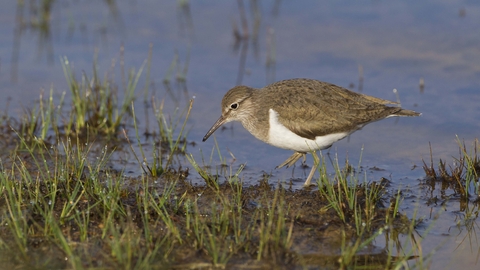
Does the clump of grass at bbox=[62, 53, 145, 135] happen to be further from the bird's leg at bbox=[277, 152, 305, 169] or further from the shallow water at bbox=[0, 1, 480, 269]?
the bird's leg at bbox=[277, 152, 305, 169]

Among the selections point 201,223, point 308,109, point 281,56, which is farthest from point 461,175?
point 281,56

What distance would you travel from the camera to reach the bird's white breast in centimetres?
793

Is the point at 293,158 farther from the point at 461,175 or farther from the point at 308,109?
the point at 461,175

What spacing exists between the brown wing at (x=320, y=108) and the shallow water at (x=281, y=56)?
764 mm

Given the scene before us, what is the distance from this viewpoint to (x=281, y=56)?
12.0 m

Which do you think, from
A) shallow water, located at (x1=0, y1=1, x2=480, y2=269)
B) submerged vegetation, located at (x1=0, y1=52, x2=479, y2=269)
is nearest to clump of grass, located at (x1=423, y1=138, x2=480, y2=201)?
submerged vegetation, located at (x1=0, y1=52, x2=479, y2=269)

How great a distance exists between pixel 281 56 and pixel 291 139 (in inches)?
172

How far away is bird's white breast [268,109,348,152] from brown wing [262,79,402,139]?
5 centimetres

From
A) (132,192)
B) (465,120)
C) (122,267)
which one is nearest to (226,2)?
(465,120)

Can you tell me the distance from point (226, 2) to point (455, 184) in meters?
7.61

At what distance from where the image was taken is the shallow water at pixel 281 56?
9484 mm

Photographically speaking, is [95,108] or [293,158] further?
[95,108]

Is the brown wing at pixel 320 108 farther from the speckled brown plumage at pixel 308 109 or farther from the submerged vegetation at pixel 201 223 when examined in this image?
the submerged vegetation at pixel 201 223

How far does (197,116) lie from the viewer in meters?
10.4
